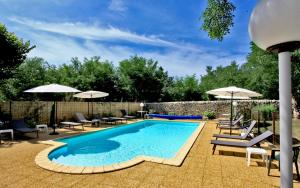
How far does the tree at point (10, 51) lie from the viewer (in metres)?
10.2

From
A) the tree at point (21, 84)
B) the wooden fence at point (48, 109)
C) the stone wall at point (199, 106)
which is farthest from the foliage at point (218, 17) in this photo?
the tree at point (21, 84)

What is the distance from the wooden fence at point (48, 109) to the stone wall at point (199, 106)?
18.3ft

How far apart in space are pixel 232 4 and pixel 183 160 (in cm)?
403

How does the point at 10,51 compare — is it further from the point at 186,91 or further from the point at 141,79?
the point at 186,91

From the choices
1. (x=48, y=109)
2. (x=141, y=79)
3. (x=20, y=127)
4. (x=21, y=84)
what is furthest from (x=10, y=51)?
(x=141, y=79)

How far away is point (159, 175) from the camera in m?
4.71

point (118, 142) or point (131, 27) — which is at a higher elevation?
point (131, 27)

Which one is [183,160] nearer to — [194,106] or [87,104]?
[87,104]

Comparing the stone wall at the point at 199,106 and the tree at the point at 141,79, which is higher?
the tree at the point at 141,79

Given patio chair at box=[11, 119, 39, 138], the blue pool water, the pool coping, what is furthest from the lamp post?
patio chair at box=[11, 119, 39, 138]

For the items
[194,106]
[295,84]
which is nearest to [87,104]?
[194,106]

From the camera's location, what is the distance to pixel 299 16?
1599mm

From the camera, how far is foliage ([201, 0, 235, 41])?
4.76m

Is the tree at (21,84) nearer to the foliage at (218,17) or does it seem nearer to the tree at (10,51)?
the tree at (10,51)
